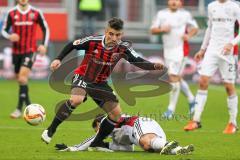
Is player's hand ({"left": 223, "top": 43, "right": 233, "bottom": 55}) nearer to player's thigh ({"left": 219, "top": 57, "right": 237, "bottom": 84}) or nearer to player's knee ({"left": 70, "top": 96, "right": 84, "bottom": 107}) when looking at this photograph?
player's thigh ({"left": 219, "top": 57, "right": 237, "bottom": 84})

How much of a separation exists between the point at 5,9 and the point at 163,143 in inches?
612

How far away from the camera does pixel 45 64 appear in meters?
21.5

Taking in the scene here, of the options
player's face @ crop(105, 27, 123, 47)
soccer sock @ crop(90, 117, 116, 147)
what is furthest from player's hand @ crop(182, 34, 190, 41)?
soccer sock @ crop(90, 117, 116, 147)

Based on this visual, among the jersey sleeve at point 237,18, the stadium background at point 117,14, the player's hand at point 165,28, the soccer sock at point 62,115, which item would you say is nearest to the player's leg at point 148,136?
the soccer sock at point 62,115

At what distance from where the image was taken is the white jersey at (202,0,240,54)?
39.6 ft

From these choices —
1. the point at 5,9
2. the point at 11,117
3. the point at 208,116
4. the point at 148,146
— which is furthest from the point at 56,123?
the point at 5,9

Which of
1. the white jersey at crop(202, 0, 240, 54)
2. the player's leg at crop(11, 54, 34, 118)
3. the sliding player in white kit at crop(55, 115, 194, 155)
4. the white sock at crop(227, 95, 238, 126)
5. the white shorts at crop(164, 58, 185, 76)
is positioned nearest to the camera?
the sliding player in white kit at crop(55, 115, 194, 155)

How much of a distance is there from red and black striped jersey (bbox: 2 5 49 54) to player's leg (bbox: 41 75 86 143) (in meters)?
5.12

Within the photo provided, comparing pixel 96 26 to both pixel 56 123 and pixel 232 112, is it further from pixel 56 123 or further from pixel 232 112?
pixel 56 123

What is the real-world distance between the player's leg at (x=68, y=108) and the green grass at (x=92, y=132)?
22 centimetres

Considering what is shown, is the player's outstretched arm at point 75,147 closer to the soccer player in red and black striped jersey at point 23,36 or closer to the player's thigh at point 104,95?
the player's thigh at point 104,95

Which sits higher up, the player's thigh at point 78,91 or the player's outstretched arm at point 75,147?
the player's thigh at point 78,91

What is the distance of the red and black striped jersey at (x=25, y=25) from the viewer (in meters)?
14.5

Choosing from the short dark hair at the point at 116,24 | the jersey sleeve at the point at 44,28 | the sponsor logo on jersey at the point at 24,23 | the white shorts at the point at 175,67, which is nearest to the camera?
the short dark hair at the point at 116,24
